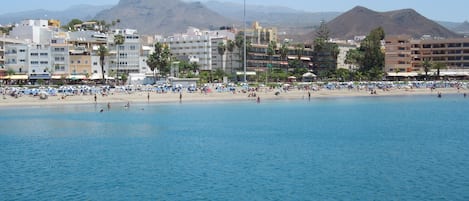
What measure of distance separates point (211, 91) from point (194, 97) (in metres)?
4.43

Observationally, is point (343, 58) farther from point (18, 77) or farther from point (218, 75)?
point (18, 77)

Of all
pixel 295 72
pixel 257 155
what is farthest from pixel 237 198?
pixel 295 72

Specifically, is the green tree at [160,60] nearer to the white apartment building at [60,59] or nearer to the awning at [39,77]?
the white apartment building at [60,59]

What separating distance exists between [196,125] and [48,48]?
47715mm

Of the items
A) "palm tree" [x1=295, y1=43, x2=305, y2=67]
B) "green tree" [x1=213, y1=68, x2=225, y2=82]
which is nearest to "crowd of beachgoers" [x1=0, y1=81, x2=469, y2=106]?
"green tree" [x1=213, y1=68, x2=225, y2=82]

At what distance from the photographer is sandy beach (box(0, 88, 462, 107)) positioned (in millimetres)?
68875

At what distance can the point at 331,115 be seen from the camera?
57219mm

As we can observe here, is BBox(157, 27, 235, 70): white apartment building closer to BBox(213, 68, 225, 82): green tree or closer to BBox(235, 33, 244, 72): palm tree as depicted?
BBox(235, 33, 244, 72): palm tree

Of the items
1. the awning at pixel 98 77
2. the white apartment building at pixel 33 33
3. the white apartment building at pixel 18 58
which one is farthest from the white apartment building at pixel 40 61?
the white apartment building at pixel 33 33

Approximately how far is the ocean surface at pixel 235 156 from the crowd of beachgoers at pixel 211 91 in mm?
12532

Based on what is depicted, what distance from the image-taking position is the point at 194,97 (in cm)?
7588

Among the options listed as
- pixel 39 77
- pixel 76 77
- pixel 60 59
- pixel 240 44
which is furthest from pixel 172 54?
pixel 39 77

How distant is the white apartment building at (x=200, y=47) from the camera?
116688 millimetres

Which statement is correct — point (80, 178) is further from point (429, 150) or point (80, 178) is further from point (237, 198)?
point (429, 150)
